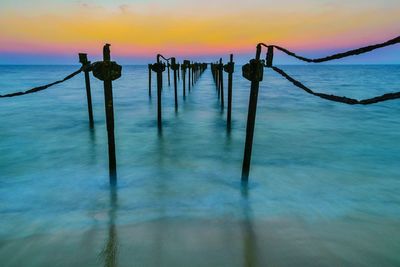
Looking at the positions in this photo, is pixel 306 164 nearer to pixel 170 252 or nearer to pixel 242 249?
pixel 242 249

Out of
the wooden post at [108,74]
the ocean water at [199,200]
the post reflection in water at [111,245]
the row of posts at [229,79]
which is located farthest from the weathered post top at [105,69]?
the row of posts at [229,79]

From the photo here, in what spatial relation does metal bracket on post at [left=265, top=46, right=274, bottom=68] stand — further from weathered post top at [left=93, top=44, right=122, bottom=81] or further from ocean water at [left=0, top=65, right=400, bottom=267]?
weathered post top at [left=93, top=44, right=122, bottom=81]

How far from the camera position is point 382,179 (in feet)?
22.1

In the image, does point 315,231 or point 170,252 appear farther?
point 315,231

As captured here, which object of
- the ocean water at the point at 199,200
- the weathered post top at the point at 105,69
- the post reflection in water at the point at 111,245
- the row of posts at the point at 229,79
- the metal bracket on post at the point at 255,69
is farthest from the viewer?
the row of posts at the point at 229,79

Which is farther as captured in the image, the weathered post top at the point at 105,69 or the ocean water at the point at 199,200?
the weathered post top at the point at 105,69

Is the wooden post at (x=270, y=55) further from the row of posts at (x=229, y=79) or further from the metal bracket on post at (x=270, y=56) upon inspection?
the row of posts at (x=229, y=79)

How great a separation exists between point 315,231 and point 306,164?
3.50m

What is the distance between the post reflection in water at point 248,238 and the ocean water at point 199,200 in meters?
0.02

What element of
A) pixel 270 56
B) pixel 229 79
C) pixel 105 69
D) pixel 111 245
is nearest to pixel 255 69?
pixel 270 56

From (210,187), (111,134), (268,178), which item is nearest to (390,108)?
(268,178)

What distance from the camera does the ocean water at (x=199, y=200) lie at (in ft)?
12.5

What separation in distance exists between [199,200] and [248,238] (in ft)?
4.64

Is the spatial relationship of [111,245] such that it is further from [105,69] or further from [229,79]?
[229,79]
